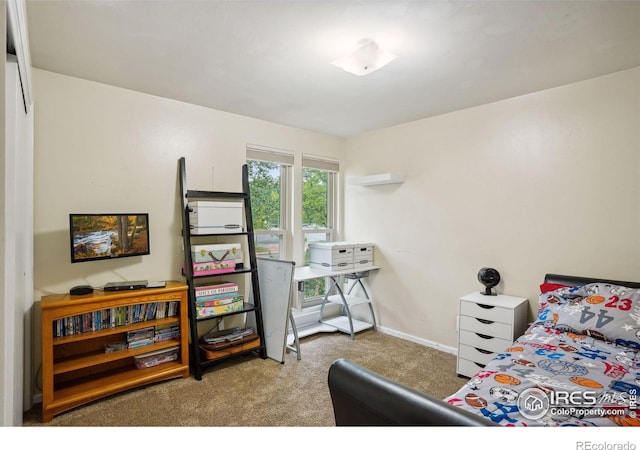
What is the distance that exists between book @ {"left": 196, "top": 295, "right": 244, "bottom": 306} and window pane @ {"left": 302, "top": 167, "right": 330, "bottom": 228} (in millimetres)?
1339

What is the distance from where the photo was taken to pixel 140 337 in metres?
2.70

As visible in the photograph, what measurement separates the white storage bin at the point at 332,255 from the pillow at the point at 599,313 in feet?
6.21

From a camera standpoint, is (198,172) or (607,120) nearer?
(607,120)

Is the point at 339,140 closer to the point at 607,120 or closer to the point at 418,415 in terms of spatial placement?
the point at 607,120

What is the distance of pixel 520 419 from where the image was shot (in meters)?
1.30

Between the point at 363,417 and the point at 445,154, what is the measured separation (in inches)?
117

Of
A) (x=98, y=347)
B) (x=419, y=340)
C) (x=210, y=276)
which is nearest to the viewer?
→ (x=98, y=347)

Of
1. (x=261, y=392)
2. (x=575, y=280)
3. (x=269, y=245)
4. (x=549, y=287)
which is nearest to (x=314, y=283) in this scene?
(x=269, y=245)

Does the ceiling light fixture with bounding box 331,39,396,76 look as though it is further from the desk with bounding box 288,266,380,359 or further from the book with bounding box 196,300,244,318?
the book with bounding box 196,300,244,318

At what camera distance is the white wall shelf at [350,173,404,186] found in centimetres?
374

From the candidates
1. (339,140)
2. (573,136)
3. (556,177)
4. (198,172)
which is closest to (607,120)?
(573,136)

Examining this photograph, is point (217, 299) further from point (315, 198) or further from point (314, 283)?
point (315, 198)

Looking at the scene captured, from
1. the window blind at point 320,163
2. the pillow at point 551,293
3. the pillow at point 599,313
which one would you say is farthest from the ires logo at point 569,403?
the window blind at point 320,163

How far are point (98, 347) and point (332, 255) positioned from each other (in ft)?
7.32
